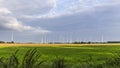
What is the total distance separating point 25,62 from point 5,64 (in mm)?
366

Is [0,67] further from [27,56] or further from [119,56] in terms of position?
[119,56]

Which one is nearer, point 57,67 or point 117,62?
point 57,67

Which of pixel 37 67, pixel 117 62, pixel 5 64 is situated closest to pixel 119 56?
pixel 117 62

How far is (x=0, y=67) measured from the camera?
17.4ft

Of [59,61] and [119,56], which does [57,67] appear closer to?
[59,61]

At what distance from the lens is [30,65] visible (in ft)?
16.8

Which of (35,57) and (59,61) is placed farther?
(59,61)

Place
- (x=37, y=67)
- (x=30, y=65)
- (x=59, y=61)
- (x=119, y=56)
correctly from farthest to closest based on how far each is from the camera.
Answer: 1. (x=119, y=56)
2. (x=59, y=61)
3. (x=37, y=67)
4. (x=30, y=65)

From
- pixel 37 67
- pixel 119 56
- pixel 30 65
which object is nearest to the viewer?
pixel 30 65

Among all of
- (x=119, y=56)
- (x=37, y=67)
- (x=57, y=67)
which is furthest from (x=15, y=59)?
(x=119, y=56)

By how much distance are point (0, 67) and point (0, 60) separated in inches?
5.5

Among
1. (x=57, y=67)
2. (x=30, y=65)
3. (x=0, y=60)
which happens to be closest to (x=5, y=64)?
(x=0, y=60)

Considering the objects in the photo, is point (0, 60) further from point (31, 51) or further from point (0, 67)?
point (31, 51)

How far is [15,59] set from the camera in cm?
519
